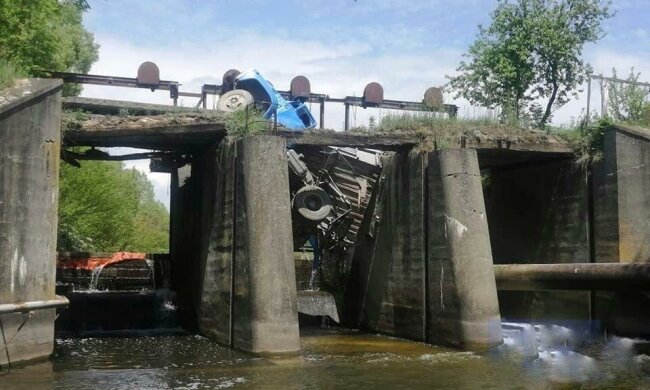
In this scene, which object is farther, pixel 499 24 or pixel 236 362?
pixel 499 24

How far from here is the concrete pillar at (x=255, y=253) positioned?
14.0 metres

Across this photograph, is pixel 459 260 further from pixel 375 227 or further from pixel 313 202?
pixel 313 202

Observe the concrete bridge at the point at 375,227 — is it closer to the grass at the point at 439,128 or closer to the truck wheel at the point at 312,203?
the grass at the point at 439,128

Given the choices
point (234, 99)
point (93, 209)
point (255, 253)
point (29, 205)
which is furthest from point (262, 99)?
point (93, 209)

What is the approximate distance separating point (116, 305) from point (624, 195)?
13.2m

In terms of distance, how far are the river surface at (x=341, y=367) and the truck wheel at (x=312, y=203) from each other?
12.8 ft

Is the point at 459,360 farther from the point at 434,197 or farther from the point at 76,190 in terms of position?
the point at 76,190

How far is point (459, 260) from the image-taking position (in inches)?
612

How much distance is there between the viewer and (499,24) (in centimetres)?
2661

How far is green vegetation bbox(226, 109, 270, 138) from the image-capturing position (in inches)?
627

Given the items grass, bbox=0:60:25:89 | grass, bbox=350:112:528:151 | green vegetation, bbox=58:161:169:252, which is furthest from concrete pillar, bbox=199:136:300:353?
green vegetation, bbox=58:161:169:252

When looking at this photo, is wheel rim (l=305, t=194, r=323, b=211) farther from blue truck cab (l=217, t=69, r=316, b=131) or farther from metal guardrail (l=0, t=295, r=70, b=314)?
metal guardrail (l=0, t=295, r=70, b=314)

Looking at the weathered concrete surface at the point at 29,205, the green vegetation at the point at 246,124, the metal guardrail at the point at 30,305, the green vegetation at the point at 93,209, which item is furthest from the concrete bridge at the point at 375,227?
the green vegetation at the point at 93,209

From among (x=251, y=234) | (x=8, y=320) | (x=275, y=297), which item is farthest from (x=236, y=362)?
(x=8, y=320)
